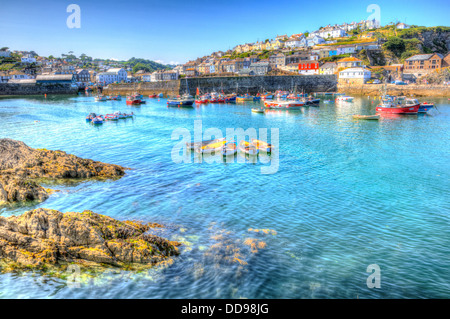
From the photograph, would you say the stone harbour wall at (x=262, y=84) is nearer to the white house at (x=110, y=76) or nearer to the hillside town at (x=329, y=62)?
the hillside town at (x=329, y=62)

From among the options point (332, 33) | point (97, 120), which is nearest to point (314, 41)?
point (332, 33)

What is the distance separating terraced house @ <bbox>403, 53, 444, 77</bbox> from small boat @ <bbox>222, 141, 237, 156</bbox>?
83743mm

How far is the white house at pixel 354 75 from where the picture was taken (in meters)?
79.9

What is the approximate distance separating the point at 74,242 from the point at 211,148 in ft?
50.4

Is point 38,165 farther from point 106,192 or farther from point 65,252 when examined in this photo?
point 65,252

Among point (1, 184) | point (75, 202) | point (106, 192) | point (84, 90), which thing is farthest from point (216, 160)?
point (84, 90)

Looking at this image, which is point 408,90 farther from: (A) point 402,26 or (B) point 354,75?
(A) point 402,26

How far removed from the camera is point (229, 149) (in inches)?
920

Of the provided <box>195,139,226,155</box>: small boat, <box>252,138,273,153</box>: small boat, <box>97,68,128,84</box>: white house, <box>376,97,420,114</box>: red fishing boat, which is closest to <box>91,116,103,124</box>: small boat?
<box>195,139,226,155</box>: small boat

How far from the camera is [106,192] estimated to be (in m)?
15.8

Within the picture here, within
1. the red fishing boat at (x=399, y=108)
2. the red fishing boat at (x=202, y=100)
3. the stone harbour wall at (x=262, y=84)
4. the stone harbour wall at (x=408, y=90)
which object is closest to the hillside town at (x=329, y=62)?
the stone harbour wall at (x=408, y=90)

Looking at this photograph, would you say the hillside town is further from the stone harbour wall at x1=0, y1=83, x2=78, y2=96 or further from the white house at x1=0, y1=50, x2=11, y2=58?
the stone harbour wall at x1=0, y1=83, x2=78, y2=96

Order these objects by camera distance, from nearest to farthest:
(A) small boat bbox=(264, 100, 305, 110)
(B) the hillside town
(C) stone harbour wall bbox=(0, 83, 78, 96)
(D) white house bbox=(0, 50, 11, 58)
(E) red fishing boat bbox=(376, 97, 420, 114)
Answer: (E) red fishing boat bbox=(376, 97, 420, 114) → (A) small boat bbox=(264, 100, 305, 110) → (B) the hillside town → (C) stone harbour wall bbox=(0, 83, 78, 96) → (D) white house bbox=(0, 50, 11, 58)

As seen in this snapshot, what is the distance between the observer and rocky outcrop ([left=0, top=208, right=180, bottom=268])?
927 cm
